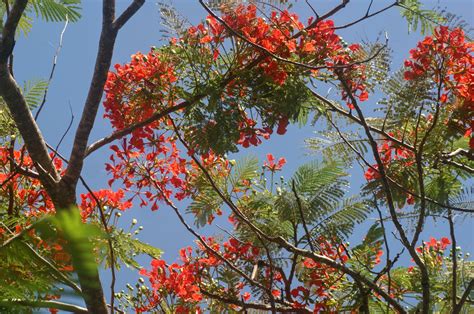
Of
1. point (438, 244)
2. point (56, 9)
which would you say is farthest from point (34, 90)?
point (438, 244)

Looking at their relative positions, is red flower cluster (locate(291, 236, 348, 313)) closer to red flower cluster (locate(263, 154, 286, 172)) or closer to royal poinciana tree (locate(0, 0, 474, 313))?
royal poinciana tree (locate(0, 0, 474, 313))

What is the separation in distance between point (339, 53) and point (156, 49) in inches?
38.2

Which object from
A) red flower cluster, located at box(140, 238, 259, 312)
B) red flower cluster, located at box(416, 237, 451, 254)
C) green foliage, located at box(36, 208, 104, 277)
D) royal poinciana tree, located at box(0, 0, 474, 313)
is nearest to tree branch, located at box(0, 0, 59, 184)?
royal poinciana tree, located at box(0, 0, 474, 313)

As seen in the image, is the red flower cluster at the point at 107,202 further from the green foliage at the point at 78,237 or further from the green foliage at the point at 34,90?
the green foliage at the point at 78,237

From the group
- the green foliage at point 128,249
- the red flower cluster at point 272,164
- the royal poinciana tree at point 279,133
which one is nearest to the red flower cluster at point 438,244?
the royal poinciana tree at point 279,133

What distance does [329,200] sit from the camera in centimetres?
358

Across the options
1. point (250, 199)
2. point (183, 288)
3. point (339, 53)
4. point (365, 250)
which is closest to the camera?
point (365, 250)

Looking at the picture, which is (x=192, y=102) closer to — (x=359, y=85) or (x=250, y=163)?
(x=359, y=85)

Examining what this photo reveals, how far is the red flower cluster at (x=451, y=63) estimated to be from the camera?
292 cm

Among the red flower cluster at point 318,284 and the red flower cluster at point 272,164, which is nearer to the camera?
the red flower cluster at point 318,284

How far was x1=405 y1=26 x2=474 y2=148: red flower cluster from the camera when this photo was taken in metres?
2.92

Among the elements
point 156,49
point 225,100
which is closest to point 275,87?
point 225,100

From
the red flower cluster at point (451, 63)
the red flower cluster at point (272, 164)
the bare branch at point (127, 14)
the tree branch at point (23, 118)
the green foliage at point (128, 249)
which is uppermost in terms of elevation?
the red flower cluster at point (272, 164)

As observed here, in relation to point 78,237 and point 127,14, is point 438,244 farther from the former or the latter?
point 78,237
